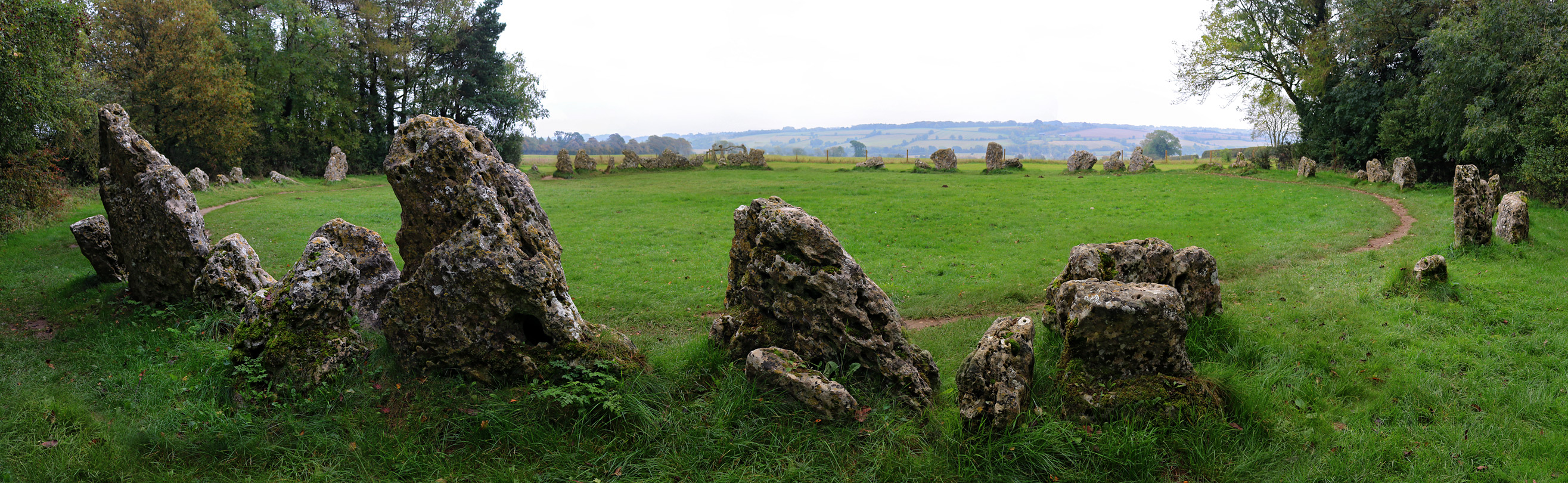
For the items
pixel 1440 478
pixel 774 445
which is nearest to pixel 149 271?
pixel 774 445

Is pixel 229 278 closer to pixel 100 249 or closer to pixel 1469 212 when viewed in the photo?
pixel 100 249

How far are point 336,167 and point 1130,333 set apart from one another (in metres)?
46.8

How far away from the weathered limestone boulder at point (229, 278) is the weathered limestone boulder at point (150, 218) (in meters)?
0.70

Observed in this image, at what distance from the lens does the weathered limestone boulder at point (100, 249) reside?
1171 cm

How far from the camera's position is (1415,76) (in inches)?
1211

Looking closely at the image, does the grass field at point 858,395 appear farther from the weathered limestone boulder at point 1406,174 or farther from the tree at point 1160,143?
the tree at point 1160,143

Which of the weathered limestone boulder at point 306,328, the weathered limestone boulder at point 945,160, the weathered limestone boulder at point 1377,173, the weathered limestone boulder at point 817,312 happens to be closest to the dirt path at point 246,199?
the weathered limestone boulder at point 306,328

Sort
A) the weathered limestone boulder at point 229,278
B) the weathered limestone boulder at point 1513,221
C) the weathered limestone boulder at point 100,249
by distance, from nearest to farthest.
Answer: the weathered limestone boulder at point 229,278 < the weathered limestone boulder at point 100,249 < the weathered limestone boulder at point 1513,221

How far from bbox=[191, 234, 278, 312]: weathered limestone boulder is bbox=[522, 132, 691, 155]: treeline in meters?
90.4

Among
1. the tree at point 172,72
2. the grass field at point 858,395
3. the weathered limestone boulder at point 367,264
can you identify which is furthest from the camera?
the tree at point 172,72

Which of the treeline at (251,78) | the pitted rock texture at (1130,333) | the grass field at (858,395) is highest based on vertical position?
the treeline at (251,78)

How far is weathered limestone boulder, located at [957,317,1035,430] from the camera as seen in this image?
18.3 feet

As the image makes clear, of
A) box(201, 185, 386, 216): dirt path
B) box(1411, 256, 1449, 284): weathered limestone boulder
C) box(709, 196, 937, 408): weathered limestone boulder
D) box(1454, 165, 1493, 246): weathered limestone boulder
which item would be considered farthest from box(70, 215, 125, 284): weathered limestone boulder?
box(1454, 165, 1493, 246): weathered limestone boulder

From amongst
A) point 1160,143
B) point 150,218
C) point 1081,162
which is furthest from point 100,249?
point 1160,143
